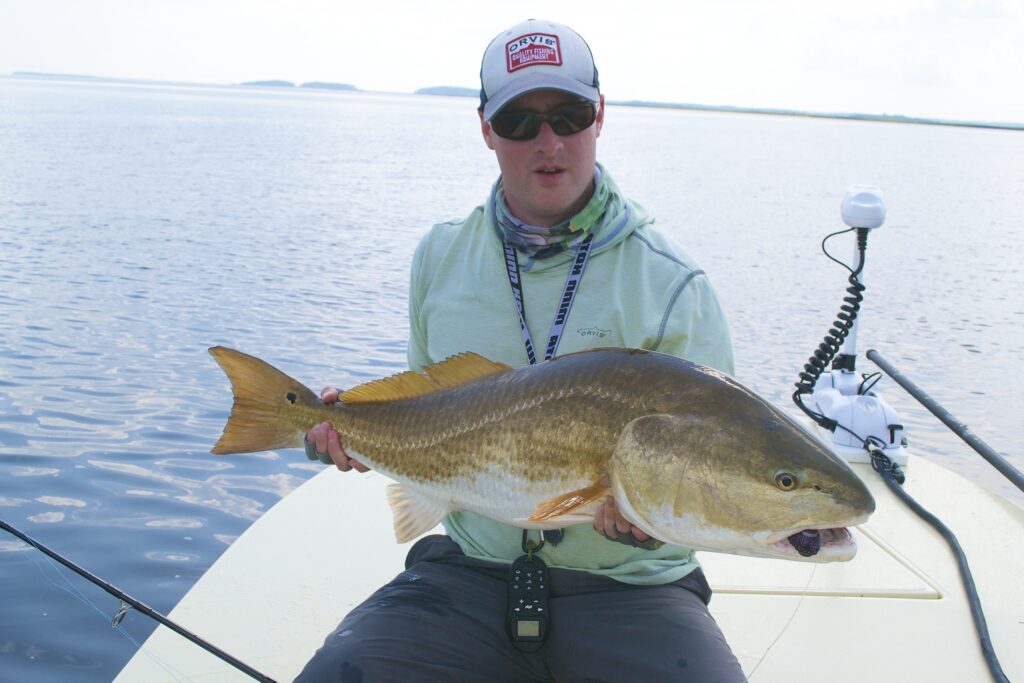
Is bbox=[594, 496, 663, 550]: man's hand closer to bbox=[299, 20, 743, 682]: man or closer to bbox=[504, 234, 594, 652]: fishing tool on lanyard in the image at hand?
bbox=[299, 20, 743, 682]: man

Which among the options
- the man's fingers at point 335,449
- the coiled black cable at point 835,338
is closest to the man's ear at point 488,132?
the man's fingers at point 335,449

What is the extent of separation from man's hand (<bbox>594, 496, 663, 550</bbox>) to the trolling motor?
138 inches

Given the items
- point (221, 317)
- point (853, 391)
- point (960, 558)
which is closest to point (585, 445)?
point (960, 558)

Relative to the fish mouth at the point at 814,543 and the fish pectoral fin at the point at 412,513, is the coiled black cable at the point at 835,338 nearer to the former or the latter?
the fish pectoral fin at the point at 412,513

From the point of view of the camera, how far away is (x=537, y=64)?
332 centimetres

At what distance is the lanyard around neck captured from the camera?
3338 millimetres

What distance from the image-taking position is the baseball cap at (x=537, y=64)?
3.31 meters

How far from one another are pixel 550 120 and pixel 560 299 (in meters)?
0.65

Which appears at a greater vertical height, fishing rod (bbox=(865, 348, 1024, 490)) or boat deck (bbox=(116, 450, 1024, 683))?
fishing rod (bbox=(865, 348, 1024, 490))

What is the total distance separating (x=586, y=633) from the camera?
3055 mm

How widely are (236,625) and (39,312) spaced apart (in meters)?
9.98

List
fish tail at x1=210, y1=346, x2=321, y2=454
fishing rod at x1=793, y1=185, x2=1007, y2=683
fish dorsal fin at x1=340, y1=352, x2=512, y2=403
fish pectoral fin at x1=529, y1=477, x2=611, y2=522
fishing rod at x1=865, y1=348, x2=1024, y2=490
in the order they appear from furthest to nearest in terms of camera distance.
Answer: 1. fishing rod at x1=793, y1=185, x2=1007, y2=683
2. fishing rod at x1=865, y1=348, x2=1024, y2=490
3. fish tail at x1=210, y1=346, x2=321, y2=454
4. fish dorsal fin at x1=340, y1=352, x2=512, y2=403
5. fish pectoral fin at x1=529, y1=477, x2=611, y2=522

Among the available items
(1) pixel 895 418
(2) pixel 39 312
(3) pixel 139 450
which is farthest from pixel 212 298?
(1) pixel 895 418

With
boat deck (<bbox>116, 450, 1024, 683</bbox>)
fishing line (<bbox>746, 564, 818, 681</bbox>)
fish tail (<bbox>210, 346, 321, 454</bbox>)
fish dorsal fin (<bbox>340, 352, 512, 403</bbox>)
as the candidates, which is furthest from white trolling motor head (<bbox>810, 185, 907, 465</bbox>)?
fish tail (<bbox>210, 346, 321, 454</bbox>)
